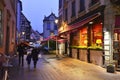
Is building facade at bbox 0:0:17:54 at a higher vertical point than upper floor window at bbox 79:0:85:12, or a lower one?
lower

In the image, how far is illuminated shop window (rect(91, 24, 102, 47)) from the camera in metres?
25.5

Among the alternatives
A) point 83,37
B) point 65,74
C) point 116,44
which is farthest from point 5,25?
point 83,37

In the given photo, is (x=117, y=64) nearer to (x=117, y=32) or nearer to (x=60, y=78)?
(x=117, y=32)

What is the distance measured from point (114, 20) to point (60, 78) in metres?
7.40

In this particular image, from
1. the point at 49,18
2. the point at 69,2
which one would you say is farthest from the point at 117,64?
the point at 49,18

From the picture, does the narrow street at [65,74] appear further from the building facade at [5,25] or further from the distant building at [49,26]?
the distant building at [49,26]

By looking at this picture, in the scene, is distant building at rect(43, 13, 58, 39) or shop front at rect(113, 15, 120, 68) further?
distant building at rect(43, 13, 58, 39)

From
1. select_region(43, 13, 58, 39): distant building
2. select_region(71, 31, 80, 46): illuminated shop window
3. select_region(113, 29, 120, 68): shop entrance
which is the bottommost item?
select_region(113, 29, 120, 68): shop entrance

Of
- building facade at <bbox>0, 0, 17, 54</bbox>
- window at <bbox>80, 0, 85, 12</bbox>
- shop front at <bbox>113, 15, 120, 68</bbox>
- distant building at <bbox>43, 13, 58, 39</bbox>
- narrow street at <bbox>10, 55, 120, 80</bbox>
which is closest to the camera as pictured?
narrow street at <bbox>10, 55, 120, 80</bbox>

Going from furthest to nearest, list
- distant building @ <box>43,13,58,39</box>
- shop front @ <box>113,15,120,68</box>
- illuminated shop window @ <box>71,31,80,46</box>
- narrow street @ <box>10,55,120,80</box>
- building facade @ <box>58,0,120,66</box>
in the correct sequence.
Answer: distant building @ <box>43,13,58,39</box>
illuminated shop window @ <box>71,31,80,46</box>
building facade @ <box>58,0,120,66</box>
shop front @ <box>113,15,120,68</box>
narrow street @ <box>10,55,120,80</box>

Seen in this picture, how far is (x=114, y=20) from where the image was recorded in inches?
879

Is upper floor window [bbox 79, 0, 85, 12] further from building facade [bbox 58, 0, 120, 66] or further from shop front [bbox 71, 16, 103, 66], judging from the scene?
shop front [bbox 71, 16, 103, 66]

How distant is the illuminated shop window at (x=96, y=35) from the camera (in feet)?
83.5

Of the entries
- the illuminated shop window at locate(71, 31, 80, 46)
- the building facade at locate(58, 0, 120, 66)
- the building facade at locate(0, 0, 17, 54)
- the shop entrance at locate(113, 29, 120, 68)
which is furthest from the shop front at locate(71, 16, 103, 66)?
the building facade at locate(0, 0, 17, 54)
